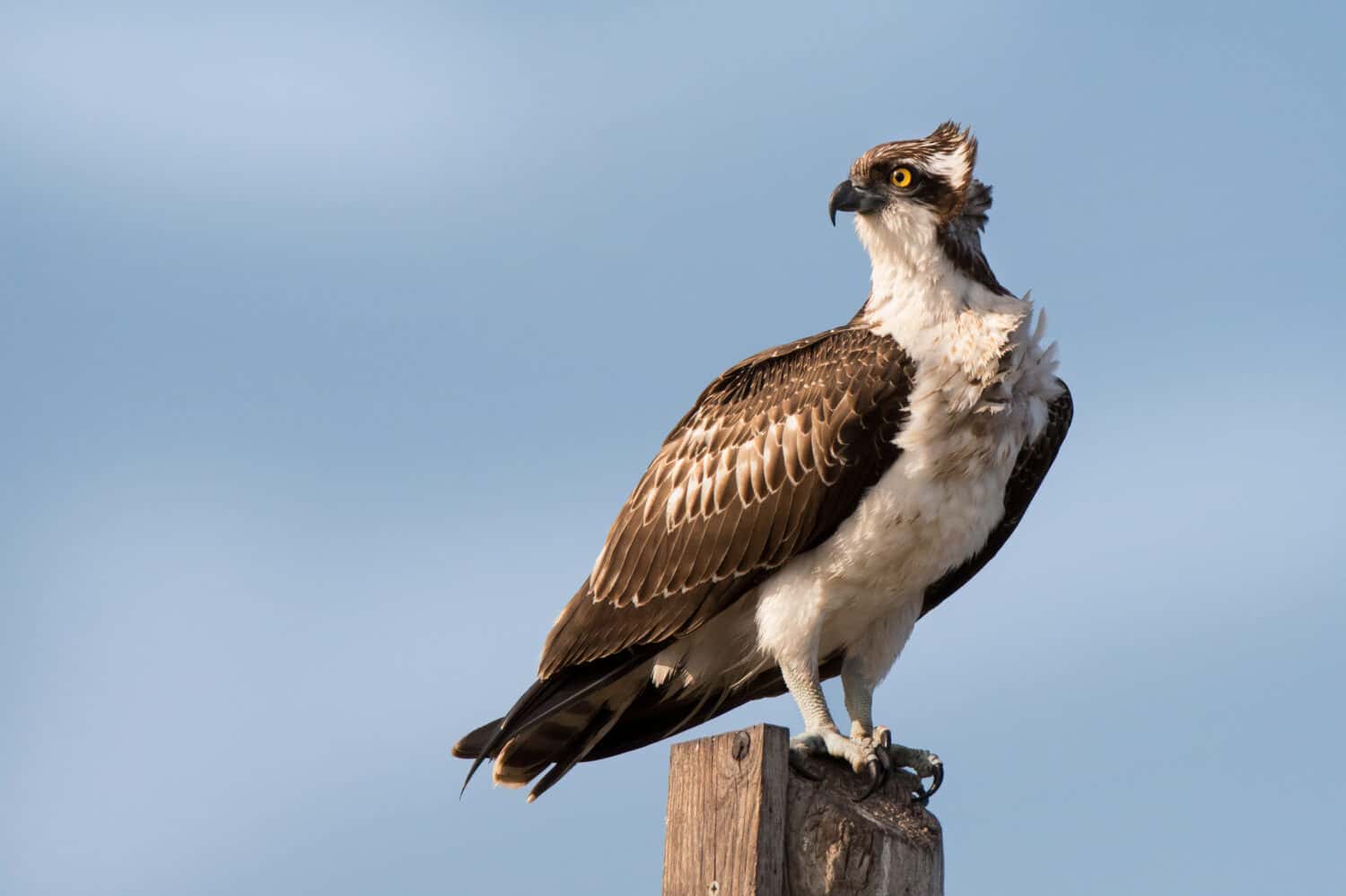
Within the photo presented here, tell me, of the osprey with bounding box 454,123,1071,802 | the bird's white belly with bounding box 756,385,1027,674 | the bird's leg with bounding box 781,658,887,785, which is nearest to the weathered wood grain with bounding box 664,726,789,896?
the bird's leg with bounding box 781,658,887,785

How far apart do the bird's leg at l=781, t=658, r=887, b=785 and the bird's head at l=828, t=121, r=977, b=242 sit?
2101 millimetres

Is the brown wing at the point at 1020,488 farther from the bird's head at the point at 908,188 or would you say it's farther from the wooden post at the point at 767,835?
the wooden post at the point at 767,835

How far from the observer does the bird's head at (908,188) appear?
7758mm

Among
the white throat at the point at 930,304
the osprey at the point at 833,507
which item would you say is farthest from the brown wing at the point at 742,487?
the white throat at the point at 930,304

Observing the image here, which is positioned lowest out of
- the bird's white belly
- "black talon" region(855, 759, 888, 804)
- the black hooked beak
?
"black talon" region(855, 759, 888, 804)

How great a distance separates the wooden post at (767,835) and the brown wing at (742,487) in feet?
6.56

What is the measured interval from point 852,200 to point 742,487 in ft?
4.90

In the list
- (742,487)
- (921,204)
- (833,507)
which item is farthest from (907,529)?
(921,204)

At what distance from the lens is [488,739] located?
767cm

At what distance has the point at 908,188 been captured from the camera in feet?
25.7

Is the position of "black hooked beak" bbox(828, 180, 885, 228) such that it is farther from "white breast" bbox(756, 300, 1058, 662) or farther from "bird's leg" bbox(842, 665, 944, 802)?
"bird's leg" bbox(842, 665, 944, 802)

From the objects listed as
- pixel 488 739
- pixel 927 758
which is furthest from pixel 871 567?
pixel 488 739

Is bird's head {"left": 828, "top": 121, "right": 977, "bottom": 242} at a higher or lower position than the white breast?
higher

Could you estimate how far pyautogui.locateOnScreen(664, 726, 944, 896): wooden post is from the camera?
509cm
